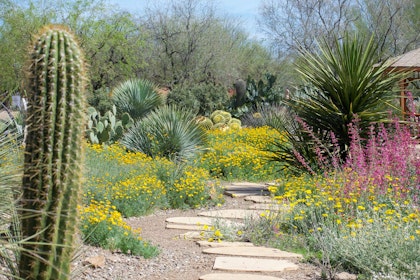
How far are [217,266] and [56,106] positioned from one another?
2.76m

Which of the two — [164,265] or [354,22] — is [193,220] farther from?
[354,22]

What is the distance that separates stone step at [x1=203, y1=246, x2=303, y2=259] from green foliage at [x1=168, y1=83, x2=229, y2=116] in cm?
1785

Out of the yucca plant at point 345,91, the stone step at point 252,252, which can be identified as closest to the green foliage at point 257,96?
the yucca plant at point 345,91

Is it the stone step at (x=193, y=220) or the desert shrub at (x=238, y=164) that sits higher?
the desert shrub at (x=238, y=164)

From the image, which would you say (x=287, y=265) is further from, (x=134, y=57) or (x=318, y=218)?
(x=134, y=57)

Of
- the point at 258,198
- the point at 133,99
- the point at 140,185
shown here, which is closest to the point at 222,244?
the point at 140,185

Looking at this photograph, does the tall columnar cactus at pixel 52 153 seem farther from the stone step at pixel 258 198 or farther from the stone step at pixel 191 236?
the stone step at pixel 258 198

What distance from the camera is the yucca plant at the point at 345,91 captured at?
9961 millimetres

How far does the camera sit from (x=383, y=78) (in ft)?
33.7

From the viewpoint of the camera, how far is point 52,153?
340cm

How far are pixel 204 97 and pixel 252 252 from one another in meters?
19.9

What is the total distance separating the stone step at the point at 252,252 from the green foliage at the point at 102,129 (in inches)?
278

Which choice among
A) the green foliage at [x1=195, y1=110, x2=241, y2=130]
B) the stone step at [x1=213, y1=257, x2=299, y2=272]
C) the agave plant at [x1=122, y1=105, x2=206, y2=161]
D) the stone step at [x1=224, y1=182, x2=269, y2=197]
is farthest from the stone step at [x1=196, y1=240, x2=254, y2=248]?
the green foliage at [x1=195, y1=110, x2=241, y2=130]

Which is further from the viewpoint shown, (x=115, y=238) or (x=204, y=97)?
(x=204, y=97)
